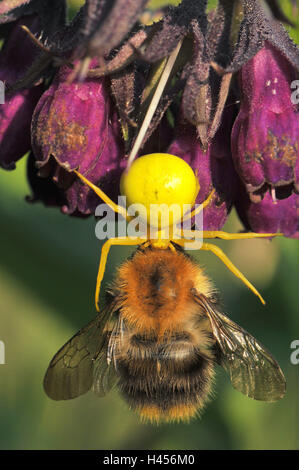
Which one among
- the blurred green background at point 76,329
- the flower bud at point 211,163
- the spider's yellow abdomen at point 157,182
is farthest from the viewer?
the blurred green background at point 76,329

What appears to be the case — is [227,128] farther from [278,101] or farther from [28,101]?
[28,101]

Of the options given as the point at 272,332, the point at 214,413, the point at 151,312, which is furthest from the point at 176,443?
the point at 151,312

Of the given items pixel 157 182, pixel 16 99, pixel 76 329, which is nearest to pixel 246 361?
pixel 157 182

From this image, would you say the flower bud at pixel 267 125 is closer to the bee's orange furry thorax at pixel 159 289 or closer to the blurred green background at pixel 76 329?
the bee's orange furry thorax at pixel 159 289

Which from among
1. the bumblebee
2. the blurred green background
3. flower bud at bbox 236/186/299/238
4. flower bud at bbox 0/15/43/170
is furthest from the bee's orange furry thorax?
the blurred green background

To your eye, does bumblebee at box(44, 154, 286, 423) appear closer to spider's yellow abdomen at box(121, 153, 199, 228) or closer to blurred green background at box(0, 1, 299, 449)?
spider's yellow abdomen at box(121, 153, 199, 228)

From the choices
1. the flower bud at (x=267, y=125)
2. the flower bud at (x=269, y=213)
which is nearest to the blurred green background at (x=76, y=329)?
the flower bud at (x=269, y=213)
